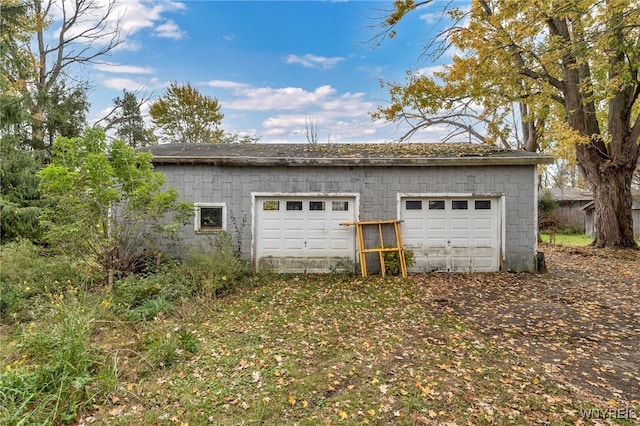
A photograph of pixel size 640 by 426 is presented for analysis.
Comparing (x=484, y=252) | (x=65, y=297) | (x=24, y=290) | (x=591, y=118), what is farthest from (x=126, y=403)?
(x=591, y=118)

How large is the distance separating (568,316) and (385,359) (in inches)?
141

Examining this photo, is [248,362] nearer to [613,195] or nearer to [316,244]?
[316,244]

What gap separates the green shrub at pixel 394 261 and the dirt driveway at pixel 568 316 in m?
0.50

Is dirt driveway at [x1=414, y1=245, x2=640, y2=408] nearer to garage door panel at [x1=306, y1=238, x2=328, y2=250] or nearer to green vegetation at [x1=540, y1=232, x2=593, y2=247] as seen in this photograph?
garage door panel at [x1=306, y1=238, x2=328, y2=250]

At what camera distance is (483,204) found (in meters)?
7.91

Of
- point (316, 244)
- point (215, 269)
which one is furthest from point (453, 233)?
point (215, 269)

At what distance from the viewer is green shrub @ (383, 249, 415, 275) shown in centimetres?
777

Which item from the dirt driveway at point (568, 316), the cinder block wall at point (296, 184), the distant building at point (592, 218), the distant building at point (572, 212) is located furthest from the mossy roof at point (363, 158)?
the distant building at point (572, 212)

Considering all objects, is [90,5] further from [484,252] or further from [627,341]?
[627,341]

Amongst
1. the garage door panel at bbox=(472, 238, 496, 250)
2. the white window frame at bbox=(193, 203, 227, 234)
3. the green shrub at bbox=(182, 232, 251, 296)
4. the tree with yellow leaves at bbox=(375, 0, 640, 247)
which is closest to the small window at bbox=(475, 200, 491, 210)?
the garage door panel at bbox=(472, 238, 496, 250)

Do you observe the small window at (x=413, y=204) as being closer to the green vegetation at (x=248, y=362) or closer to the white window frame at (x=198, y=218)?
the green vegetation at (x=248, y=362)

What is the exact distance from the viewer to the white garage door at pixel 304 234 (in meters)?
8.02

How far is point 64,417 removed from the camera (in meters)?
2.84

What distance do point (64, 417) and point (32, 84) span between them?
17.6 meters
